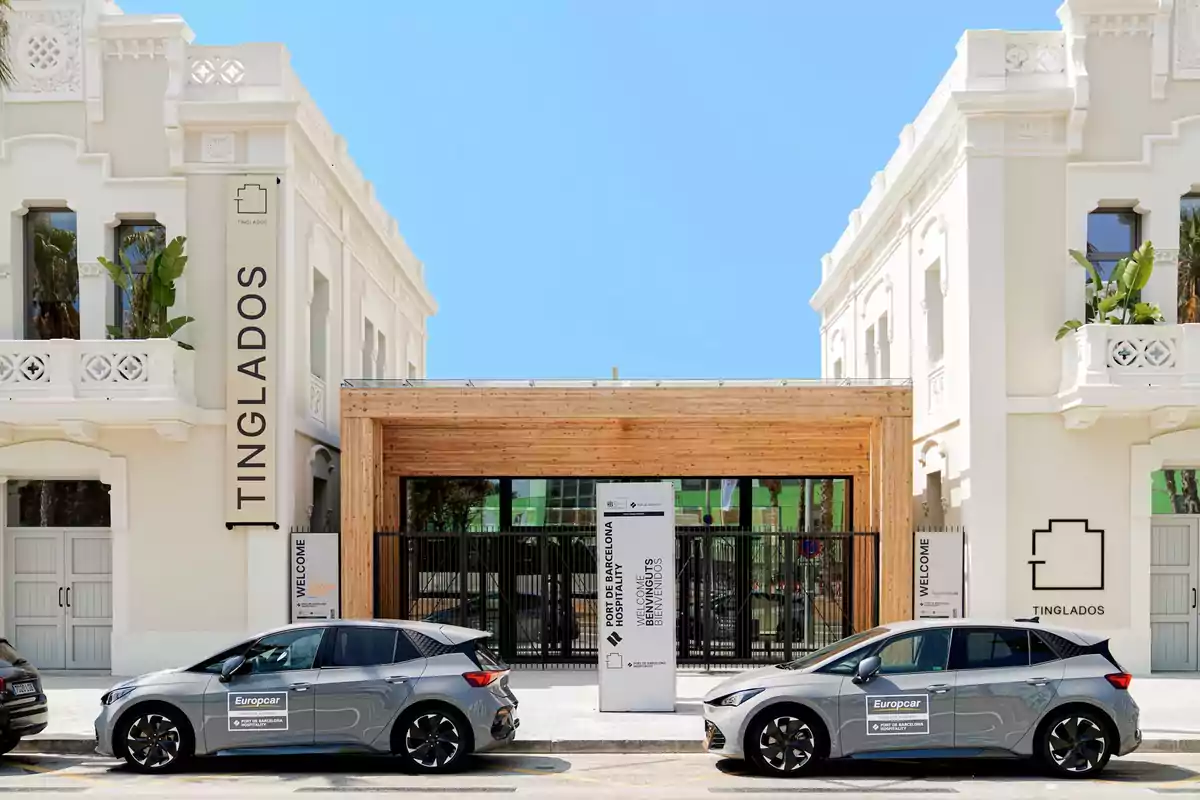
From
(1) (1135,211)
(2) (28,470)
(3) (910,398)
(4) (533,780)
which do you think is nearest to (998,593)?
(3) (910,398)

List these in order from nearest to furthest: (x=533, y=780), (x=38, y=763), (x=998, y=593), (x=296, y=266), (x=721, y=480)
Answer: (x=533, y=780) → (x=38, y=763) → (x=998, y=593) → (x=296, y=266) → (x=721, y=480)

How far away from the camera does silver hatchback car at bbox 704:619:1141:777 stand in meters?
11.0

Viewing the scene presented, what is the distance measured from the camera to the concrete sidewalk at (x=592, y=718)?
12.9 metres

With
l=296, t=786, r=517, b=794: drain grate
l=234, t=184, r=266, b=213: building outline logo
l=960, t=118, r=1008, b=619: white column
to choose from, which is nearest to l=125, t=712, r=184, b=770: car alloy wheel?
l=296, t=786, r=517, b=794: drain grate

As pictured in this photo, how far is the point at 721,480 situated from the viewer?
21953mm

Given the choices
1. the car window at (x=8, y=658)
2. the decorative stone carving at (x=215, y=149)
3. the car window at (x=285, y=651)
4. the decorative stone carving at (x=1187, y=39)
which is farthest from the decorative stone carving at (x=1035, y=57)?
the car window at (x=8, y=658)

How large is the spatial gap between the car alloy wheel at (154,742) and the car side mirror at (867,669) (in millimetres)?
6547

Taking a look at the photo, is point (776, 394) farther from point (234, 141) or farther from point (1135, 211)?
point (234, 141)

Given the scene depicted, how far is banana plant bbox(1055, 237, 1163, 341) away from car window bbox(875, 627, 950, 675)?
26.7 feet

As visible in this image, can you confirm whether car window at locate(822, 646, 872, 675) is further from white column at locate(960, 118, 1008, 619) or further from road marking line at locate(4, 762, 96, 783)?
white column at locate(960, 118, 1008, 619)

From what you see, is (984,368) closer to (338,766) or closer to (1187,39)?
(1187,39)

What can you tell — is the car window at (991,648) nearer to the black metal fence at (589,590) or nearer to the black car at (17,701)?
the black metal fence at (589,590)

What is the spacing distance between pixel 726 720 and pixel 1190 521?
11088mm

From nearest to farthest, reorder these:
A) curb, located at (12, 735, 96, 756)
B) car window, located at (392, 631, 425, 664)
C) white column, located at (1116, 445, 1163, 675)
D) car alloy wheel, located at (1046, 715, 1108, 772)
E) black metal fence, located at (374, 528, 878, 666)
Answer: car alloy wheel, located at (1046, 715, 1108, 772), car window, located at (392, 631, 425, 664), curb, located at (12, 735, 96, 756), white column, located at (1116, 445, 1163, 675), black metal fence, located at (374, 528, 878, 666)
